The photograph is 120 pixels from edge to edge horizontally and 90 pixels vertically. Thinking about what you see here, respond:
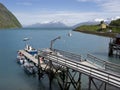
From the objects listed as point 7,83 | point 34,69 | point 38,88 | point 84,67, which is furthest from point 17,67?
point 84,67

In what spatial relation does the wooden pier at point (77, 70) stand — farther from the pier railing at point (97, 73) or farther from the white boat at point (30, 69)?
the white boat at point (30, 69)

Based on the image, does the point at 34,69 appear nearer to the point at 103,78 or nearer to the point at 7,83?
the point at 7,83

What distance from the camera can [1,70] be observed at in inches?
1875

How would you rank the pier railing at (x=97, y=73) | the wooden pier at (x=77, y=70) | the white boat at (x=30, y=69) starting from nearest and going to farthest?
the pier railing at (x=97, y=73)
the wooden pier at (x=77, y=70)
the white boat at (x=30, y=69)

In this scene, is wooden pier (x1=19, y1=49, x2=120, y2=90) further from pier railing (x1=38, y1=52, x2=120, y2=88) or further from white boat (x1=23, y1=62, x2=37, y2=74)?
white boat (x1=23, y1=62, x2=37, y2=74)

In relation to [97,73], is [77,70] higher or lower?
lower

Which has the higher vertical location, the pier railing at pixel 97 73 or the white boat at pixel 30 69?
the pier railing at pixel 97 73

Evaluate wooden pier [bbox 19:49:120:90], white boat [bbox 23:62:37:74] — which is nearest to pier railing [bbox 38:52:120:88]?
wooden pier [bbox 19:49:120:90]

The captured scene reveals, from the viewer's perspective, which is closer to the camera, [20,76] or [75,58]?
[75,58]

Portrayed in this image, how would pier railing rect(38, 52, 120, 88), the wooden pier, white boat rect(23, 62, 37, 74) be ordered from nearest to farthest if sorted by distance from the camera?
pier railing rect(38, 52, 120, 88) < the wooden pier < white boat rect(23, 62, 37, 74)

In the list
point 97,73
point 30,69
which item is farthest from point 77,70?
point 30,69

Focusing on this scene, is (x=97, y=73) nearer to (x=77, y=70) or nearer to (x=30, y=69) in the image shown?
(x=77, y=70)

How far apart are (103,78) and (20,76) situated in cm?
2117

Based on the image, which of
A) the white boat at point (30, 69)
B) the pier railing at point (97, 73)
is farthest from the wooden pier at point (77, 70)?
the white boat at point (30, 69)
